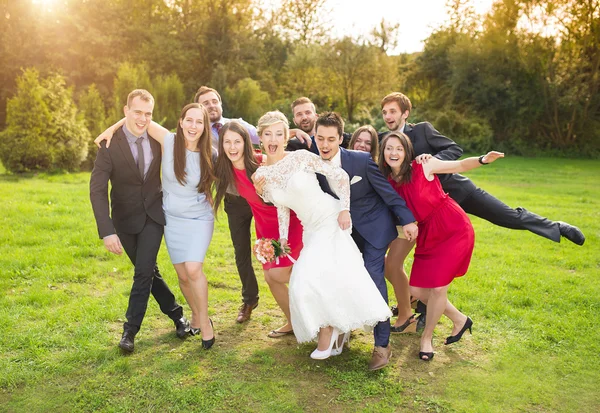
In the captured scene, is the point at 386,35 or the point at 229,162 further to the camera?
the point at 386,35

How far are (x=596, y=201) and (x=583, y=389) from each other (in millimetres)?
9843

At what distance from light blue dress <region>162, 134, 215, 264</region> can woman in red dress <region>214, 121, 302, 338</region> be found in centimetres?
19

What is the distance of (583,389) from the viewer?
4.10 meters

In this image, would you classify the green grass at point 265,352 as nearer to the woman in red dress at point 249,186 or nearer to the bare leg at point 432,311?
the bare leg at point 432,311

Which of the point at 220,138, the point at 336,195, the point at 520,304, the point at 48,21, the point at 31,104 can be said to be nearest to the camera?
→ the point at 336,195

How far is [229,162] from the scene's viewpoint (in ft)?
15.7

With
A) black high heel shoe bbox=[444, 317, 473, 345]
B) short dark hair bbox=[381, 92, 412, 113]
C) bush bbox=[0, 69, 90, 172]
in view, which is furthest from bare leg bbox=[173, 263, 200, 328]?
bush bbox=[0, 69, 90, 172]

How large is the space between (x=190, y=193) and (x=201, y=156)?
1.17 ft

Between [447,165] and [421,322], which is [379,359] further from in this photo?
[447,165]

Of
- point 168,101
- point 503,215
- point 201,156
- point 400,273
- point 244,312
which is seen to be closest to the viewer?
point 201,156

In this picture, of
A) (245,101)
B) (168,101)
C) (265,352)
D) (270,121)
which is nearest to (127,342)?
(265,352)

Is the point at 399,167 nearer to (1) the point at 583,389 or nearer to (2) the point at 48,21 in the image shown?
(1) the point at 583,389

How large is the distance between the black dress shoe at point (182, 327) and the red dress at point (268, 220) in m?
1.06

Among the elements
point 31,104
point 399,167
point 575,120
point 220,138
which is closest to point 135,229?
point 220,138
